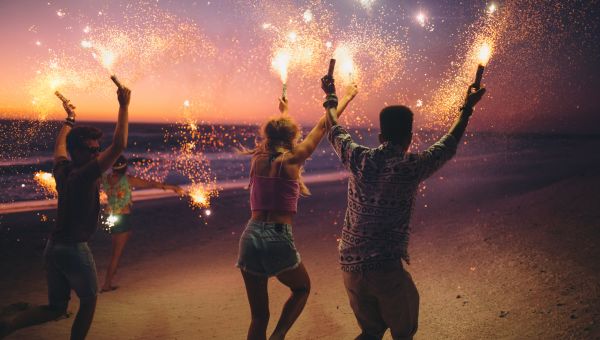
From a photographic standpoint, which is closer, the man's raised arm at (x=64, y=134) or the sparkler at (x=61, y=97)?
the man's raised arm at (x=64, y=134)

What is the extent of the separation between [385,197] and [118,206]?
204 inches

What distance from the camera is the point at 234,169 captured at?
27.3 meters

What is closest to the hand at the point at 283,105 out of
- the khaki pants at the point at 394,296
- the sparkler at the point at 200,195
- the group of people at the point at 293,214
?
the group of people at the point at 293,214

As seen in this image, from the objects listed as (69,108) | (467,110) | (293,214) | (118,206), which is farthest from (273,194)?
(118,206)

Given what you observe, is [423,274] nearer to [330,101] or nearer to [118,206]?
[330,101]

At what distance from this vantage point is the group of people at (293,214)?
2.88 meters

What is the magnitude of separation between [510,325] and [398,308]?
2273 millimetres

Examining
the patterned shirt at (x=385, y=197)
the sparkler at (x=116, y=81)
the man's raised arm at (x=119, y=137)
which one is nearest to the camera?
the patterned shirt at (x=385, y=197)

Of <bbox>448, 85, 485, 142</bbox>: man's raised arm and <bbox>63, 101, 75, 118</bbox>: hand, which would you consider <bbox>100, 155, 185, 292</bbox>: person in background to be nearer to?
<bbox>63, 101, 75, 118</bbox>: hand

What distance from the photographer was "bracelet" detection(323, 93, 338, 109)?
3564mm

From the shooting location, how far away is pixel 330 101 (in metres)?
3.58

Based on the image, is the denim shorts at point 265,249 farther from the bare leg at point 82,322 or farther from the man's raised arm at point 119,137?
the bare leg at point 82,322

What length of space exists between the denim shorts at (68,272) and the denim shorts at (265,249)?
1.32 meters

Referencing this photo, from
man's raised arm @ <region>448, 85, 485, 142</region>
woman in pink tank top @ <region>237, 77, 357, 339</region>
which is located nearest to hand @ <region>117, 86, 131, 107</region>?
woman in pink tank top @ <region>237, 77, 357, 339</region>
